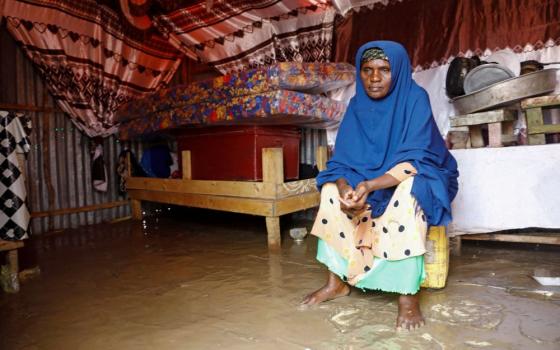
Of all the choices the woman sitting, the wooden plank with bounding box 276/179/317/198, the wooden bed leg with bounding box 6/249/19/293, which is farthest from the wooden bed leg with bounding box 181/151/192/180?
the woman sitting

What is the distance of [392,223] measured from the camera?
76.4 inches

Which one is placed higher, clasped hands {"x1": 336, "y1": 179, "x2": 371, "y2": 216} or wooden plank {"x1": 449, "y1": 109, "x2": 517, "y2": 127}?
wooden plank {"x1": 449, "y1": 109, "x2": 517, "y2": 127}

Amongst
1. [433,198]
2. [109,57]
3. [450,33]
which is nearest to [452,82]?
[450,33]

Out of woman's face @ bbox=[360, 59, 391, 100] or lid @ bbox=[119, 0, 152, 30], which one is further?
lid @ bbox=[119, 0, 152, 30]

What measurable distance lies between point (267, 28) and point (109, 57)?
7.67 feet

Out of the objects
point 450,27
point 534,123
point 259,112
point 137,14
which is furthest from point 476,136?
point 137,14

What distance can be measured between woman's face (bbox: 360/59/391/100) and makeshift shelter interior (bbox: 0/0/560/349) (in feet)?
3.03

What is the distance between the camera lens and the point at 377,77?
2127 mm

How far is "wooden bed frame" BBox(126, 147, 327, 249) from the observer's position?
351 centimetres

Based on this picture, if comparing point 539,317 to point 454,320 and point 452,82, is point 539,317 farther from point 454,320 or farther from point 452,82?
point 452,82

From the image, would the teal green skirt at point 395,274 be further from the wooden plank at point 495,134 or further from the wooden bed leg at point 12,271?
the wooden bed leg at point 12,271

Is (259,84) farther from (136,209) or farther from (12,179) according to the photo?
(136,209)

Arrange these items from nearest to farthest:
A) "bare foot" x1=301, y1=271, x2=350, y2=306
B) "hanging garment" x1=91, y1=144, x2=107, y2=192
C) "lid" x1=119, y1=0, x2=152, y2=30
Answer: "bare foot" x1=301, y1=271, x2=350, y2=306
"lid" x1=119, y1=0, x2=152, y2=30
"hanging garment" x1=91, y1=144, x2=107, y2=192

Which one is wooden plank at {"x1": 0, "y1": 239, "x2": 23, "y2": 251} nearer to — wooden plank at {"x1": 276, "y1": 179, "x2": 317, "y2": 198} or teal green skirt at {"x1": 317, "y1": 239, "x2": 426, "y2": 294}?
wooden plank at {"x1": 276, "y1": 179, "x2": 317, "y2": 198}
